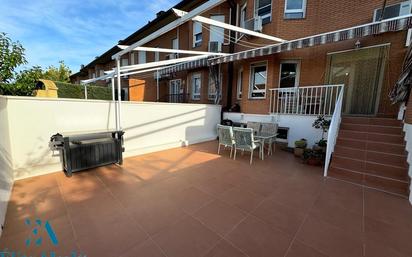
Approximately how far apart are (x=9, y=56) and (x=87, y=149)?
243 centimetres

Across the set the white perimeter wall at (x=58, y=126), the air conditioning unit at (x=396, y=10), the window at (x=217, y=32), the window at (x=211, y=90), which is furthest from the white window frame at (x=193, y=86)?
the air conditioning unit at (x=396, y=10)

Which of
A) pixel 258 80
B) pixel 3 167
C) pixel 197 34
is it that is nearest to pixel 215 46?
pixel 197 34

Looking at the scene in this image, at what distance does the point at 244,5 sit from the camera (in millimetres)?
8555

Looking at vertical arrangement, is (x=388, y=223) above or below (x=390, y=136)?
below

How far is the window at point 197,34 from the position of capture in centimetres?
1050

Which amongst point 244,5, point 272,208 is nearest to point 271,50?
point 244,5

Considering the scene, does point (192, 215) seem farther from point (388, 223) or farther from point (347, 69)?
point (347, 69)

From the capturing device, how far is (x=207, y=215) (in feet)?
8.82

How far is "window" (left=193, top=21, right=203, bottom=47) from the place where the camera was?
1050cm

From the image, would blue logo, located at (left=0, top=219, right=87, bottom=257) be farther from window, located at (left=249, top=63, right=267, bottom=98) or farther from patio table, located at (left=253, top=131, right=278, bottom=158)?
window, located at (left=249, top=63, right=267, bottom=98)

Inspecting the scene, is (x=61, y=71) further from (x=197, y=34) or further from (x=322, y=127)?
(x=322, y=127)

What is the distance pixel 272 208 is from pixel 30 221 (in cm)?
364

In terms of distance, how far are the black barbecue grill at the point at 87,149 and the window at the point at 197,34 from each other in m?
8.25

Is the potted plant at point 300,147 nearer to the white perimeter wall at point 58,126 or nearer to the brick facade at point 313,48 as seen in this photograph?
the brick facade at point 313,48
